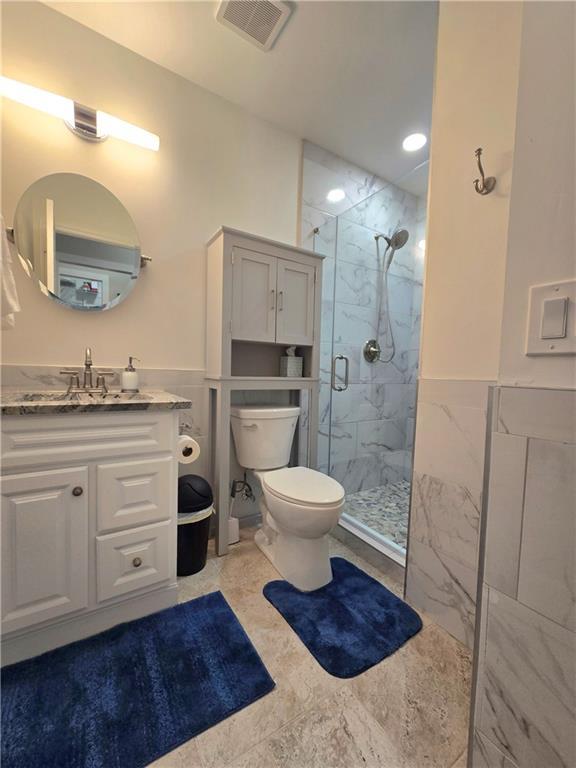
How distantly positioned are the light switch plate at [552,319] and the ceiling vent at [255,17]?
1.68m

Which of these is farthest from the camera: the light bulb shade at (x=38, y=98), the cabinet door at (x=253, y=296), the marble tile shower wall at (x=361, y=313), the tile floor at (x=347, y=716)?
the marble tile shower wall at (x=361, y=313)

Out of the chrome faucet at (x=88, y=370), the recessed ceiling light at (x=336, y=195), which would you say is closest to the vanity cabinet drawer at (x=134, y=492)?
the chrome faucet at (x=88, y=370)

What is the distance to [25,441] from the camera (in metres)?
1.03

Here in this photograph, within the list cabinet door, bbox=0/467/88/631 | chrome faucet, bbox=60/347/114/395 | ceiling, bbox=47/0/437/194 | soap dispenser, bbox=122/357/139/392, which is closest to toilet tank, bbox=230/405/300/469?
soap dispenser, bbox=122/357/139/392

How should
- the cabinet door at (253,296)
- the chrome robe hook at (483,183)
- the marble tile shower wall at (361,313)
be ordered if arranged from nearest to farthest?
the chrome robe hook at (483,183), the cabinet door at (253,296), the marble tile shower wall at (361,313)

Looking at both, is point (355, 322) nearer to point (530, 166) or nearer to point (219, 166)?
point (219, 166)

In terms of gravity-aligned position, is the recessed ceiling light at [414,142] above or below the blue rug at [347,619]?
above

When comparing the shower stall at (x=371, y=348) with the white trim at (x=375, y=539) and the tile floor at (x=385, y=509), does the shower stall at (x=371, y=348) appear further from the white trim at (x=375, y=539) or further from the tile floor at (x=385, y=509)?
the white trim at (x=375, y=539)

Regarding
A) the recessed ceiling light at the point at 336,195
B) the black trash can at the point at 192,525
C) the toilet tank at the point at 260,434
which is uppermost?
the recessed ceiling light at the point at 336,195

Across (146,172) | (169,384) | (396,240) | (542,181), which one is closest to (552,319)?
(542,181)

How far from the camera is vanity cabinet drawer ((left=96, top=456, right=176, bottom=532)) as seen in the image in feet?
3.79

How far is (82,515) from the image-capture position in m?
1.12

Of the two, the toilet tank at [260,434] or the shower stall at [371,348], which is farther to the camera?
the shower stall at [371,348]

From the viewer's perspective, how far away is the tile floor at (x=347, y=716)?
835 mm
